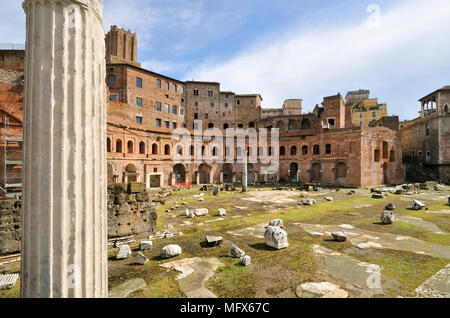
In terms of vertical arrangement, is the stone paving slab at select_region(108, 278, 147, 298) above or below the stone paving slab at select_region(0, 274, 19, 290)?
above

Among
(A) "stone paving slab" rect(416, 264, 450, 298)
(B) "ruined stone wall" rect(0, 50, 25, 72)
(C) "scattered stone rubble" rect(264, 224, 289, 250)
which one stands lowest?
(A) "stone paving slab" rect(416, 264, 450, 298)

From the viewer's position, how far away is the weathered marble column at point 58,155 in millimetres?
2305

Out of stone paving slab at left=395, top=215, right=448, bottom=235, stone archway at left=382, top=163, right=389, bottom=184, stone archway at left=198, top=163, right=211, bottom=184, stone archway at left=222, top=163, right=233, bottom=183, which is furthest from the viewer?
stone archway at left=222, top=163, right=233, bottom=183

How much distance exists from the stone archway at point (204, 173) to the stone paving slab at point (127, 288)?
28.6 metres

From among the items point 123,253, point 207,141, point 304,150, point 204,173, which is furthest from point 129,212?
point 304,150

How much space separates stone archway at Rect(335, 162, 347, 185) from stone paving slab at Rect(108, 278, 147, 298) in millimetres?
28758

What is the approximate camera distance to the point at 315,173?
3097 centimetres

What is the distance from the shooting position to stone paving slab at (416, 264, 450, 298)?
12.8ft

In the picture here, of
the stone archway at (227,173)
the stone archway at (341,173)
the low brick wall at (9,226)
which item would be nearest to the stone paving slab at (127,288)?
the low brick wall at (9,226)

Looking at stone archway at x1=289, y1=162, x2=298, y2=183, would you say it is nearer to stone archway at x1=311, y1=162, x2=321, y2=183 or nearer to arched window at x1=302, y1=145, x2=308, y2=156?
arched window at x1=302, y1=145, x2=308, y2=156

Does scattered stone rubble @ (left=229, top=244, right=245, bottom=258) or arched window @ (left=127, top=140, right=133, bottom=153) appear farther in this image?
arched window @ (left=127, top=140, right=133, bottom=153)

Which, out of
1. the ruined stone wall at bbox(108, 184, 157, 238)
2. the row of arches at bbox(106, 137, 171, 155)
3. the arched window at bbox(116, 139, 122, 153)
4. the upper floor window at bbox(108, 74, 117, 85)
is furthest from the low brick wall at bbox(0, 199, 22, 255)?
the upper floor window at bbox(108, 74, 117, 85)

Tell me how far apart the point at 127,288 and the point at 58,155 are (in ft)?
10.3

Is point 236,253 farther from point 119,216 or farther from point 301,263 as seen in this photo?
point 119,216
